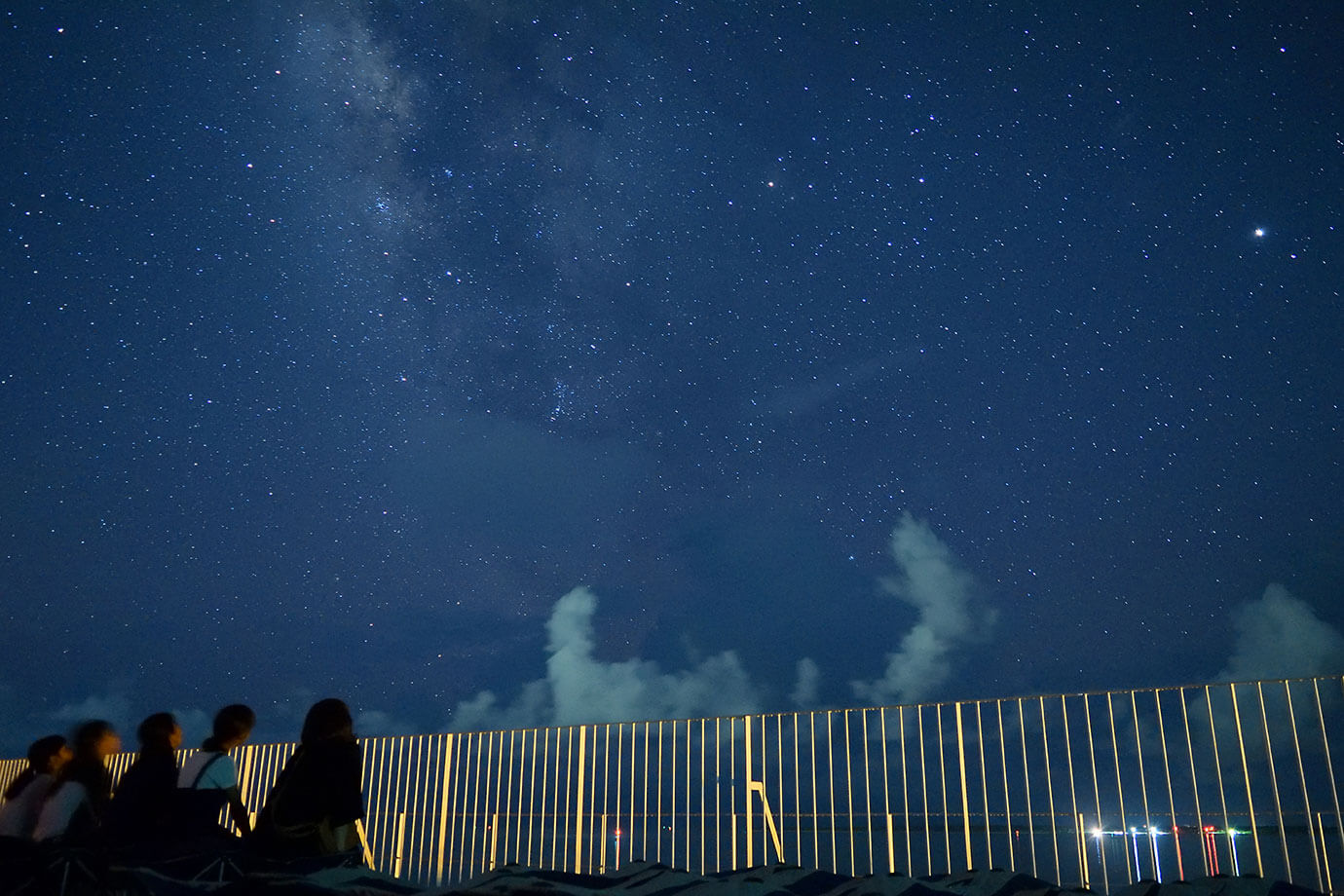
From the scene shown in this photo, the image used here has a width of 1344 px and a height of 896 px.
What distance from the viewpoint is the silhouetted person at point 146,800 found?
4.25 metres

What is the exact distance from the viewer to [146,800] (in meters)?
4.33

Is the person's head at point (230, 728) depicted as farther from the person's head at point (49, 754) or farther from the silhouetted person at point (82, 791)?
the person's head at point (49, 754)

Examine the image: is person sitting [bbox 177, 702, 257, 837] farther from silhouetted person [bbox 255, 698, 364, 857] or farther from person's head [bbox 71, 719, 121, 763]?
person's head [bbox 71, 719, 121, 763]

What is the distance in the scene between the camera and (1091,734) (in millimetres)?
6641

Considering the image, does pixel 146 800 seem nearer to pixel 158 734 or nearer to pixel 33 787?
pixel 158 734

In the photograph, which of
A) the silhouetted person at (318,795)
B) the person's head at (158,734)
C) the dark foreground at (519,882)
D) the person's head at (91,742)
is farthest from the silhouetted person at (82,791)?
the silhouetted person at (318,795)

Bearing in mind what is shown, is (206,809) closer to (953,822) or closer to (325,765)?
(325,765)

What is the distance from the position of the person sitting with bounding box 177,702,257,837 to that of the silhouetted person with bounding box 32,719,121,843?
1.45 ft

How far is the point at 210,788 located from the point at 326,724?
1.84ft

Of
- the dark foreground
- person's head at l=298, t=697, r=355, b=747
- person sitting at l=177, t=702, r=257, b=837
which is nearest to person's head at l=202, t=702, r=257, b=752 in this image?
person sitting at l=177, t=702, r=257, b=837

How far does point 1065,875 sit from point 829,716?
77.6 inches

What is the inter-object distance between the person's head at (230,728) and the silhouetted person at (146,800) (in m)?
0.18

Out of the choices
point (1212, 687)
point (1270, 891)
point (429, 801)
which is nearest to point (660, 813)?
point (429, 801)

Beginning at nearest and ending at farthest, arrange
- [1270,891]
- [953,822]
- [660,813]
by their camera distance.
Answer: [1270,891]
[953,822]
[660,813]
